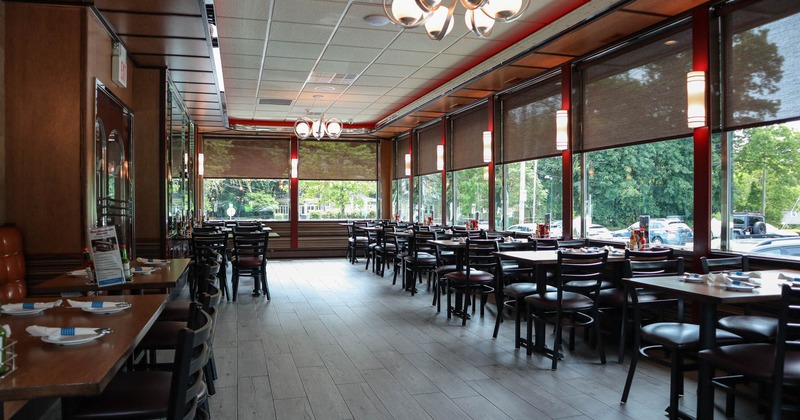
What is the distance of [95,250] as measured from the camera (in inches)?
146

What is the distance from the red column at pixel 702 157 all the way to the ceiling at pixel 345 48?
24cm

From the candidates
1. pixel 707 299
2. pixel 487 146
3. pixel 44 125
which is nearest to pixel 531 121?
pixel 487 146

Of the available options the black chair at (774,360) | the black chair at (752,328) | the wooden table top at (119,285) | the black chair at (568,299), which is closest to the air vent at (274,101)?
the wooden table top at (119,285)

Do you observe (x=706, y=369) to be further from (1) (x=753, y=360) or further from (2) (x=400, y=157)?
(2) (x=400, y=157)

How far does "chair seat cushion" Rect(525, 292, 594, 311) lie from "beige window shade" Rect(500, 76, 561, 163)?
122 inches

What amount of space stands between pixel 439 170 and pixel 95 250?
820 centimetres

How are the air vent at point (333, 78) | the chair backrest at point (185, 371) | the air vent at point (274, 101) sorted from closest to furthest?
the chair backrest at point (185, 371), the air vent at point (333, 78), the air vent at point (274, 101)

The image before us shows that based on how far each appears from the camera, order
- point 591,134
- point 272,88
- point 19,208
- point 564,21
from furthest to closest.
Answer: point 272,88 → point 591,134 → point 564,21 → point 19,208

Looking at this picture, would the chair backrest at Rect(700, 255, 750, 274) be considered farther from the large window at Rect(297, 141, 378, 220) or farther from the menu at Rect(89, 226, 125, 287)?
the large window at Rect(297, 141, 378, 220)

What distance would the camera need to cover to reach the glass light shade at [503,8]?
4.24 metres

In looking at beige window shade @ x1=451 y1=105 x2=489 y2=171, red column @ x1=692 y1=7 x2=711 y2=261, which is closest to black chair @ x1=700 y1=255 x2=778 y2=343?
red column @ x1=692 y1=7 x2=711 y2=261

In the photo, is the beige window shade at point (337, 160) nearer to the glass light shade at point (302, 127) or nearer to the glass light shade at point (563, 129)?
the glass light shade at point (302, 127)

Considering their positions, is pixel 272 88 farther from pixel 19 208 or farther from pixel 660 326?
pixel 660 326

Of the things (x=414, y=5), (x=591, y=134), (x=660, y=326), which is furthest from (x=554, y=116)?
(x=660, y=326)
